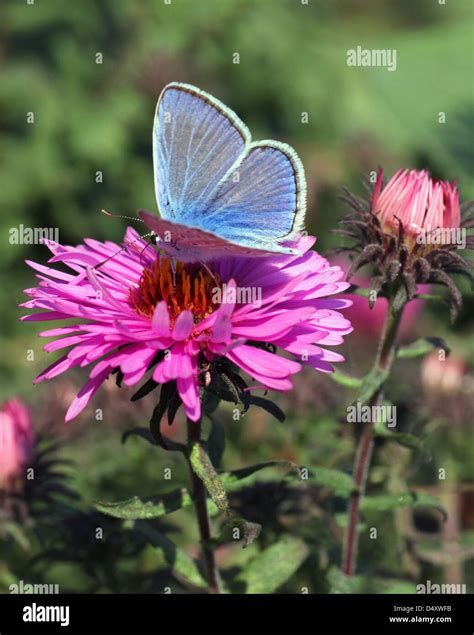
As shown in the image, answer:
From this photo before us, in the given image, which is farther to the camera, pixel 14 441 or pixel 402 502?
pixel 14 441

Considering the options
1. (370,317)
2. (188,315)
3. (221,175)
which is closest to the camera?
(188,315)

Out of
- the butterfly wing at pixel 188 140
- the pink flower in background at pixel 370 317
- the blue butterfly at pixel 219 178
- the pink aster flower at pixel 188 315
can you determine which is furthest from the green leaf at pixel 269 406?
the pink flower in background at pixel 370 317

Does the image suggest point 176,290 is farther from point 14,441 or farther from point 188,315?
point 14,441

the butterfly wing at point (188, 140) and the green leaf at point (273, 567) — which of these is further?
the green leaf at point (273, 567)

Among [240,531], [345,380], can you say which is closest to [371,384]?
[345,380]

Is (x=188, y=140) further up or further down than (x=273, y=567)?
further up

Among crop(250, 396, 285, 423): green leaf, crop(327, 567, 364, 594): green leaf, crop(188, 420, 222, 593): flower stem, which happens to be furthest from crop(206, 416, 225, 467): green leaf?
crop(327, 567, 364, 594): green leaf

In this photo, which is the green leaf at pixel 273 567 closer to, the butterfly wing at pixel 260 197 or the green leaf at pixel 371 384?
the green leaf at pixel 371 384
